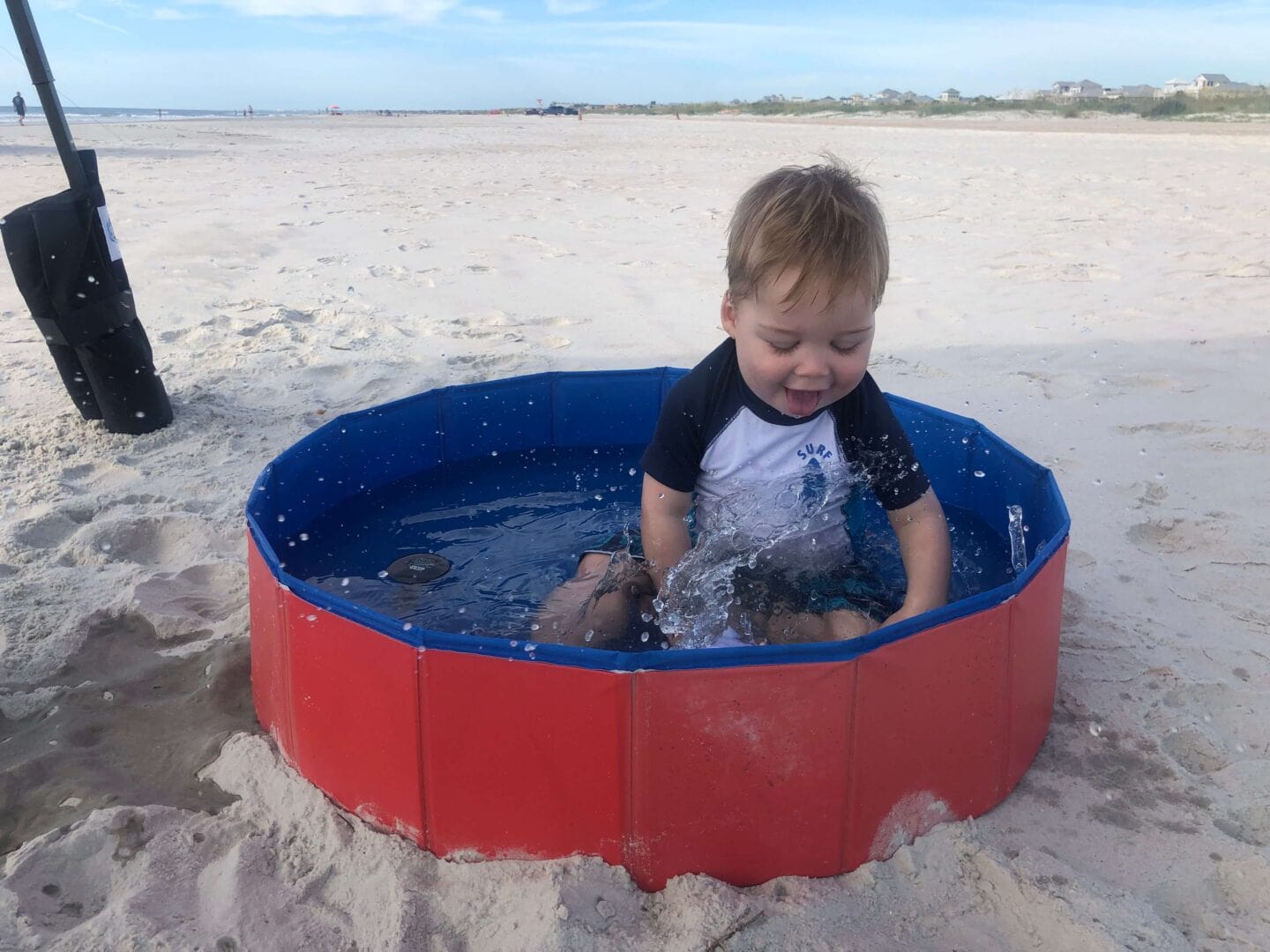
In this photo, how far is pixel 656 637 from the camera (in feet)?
6.54

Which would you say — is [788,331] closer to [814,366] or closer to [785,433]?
[814,366]

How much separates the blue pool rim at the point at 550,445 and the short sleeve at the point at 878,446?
296mm

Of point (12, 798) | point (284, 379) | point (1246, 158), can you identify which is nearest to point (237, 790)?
point (12, 798)

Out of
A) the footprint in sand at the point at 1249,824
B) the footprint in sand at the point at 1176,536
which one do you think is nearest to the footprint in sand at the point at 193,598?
the footprint in sand at the point at 1249,824

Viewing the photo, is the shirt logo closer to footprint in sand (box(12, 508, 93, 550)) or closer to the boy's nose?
the boy's nose

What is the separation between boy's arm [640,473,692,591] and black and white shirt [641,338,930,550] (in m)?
0.02

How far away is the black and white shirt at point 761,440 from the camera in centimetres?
196

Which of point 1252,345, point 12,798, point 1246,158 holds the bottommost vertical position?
point 12,798

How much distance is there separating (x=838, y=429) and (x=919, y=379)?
1.86 meters

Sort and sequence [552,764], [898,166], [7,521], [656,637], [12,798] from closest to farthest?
[552,764]
[12,798]
[656,637]
[7,521]
[898,166]

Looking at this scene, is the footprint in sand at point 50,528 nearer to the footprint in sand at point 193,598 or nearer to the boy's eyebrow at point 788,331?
the footprint in sand at point 193,598

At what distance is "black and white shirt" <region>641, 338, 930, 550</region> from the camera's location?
196 cm

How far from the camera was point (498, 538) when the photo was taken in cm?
257

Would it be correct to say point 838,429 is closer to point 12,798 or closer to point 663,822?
point 663,822
